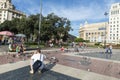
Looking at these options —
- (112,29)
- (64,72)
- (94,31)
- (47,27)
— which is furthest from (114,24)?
(64,72)

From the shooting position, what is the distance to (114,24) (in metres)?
130

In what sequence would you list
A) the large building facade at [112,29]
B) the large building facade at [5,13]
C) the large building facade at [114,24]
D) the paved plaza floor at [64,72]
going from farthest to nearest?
the large building facade at [112,29]
the large building facade at [114,24]
the large building facade at [5,13]
the paved plaza floor at [64,72]

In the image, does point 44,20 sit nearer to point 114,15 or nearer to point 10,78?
point 10,78

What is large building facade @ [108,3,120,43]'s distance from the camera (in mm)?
126938

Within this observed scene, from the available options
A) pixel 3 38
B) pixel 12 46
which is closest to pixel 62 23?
pixel 3 38

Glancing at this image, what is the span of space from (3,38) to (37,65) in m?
33.8

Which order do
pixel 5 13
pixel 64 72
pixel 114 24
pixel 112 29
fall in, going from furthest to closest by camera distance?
pixel 112 29, pixel 114 24, pixel 5 13, pixel 64 72

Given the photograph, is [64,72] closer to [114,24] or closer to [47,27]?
[47,27]

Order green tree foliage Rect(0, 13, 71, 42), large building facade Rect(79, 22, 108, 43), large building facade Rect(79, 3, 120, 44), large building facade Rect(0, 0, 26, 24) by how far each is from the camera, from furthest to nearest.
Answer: large building facade Rect(79, 22, 108, 43), large building facade Rect(79, 3, 120, 44), large building facade Rect(0, 0, 26, 24), green tree foliage Rect(0, 13, 71, 42)

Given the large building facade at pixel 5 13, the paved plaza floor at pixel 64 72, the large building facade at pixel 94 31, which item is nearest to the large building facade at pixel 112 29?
the large building facade at pixel 94 31

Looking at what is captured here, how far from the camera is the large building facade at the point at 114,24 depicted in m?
127

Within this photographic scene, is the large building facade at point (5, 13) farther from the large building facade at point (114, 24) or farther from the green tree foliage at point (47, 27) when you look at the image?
the large building facade at point (114, 24)

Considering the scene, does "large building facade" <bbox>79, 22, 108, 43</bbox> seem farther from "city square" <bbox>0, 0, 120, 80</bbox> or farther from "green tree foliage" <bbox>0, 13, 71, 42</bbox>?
"green tree foliage" <bbox>0, 13, 71, 42</bbox>

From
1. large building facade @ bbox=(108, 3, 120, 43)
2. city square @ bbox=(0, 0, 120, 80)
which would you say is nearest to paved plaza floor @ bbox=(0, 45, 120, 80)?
city square @ bbox=(0, 0, 120, 80)
